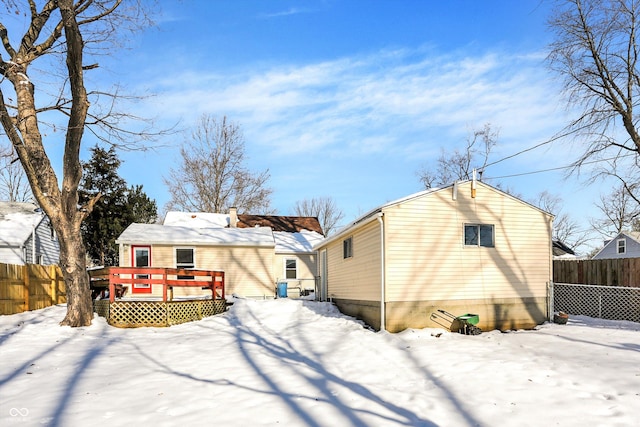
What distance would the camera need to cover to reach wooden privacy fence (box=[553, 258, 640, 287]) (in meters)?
13.8

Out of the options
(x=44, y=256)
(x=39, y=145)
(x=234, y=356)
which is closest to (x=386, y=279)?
(x=234, y=356)

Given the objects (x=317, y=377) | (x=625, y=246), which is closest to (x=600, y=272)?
(x=317, y=377)

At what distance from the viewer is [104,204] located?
27844mm

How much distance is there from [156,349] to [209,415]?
4638 millimetres

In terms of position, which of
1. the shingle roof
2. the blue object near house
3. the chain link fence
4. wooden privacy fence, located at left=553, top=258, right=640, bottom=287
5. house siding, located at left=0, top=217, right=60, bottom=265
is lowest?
the blue object near house

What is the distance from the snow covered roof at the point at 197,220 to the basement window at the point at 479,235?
59.7 ft

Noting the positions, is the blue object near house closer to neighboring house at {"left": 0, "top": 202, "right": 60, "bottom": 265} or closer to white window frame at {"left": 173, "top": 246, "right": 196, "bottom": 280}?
white window frame at {"left": 173, "top": 246, "right": 196, "bottom": 280}

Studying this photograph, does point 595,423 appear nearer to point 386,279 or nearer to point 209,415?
point 209,415

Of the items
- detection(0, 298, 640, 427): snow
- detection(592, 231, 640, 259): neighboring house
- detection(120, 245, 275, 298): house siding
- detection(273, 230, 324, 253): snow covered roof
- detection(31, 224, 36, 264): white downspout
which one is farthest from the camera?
detection(592, 231, 640, 259): neighboring house

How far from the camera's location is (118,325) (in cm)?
1176

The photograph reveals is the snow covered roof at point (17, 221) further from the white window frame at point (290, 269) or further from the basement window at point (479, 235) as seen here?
the basement window at point (479, 235)

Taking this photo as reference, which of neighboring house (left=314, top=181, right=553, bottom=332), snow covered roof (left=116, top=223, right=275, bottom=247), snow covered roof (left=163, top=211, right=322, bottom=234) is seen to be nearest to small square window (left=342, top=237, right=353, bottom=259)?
neighboring house (left=314, top=181, right=553, bottom=332)

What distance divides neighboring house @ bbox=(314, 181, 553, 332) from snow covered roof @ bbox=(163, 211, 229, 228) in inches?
635

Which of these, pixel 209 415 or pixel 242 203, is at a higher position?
pixel 242 203
